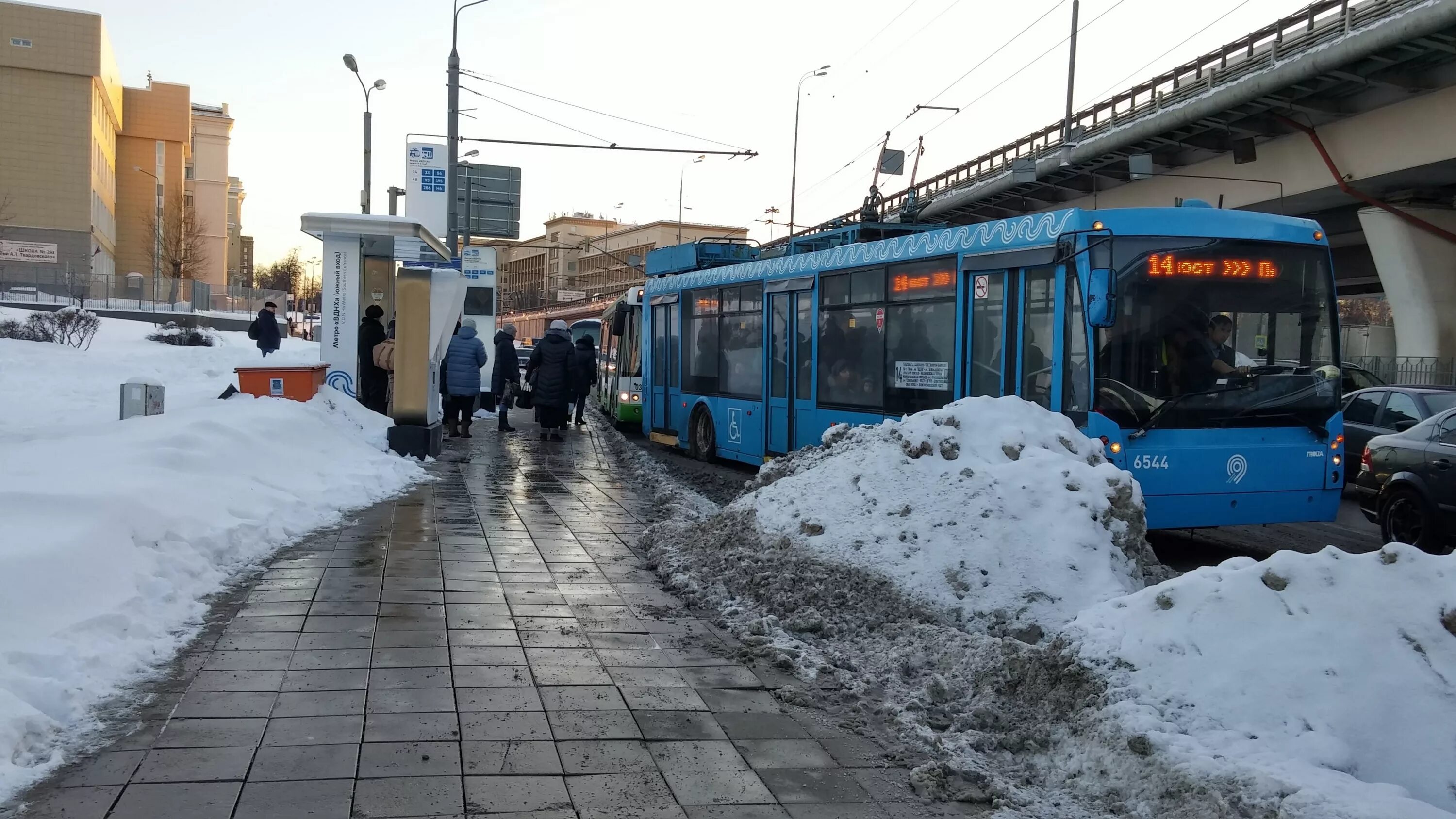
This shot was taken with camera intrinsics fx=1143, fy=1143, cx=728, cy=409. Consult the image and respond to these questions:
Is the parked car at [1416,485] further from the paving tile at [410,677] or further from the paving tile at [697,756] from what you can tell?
the paving tile at [410,677]

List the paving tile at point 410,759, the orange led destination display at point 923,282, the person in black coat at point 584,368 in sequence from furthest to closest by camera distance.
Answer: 1. the person in black coat at point 584,368
2. the orange led destination display at point 923,282
3. the paving tile at point 410,759

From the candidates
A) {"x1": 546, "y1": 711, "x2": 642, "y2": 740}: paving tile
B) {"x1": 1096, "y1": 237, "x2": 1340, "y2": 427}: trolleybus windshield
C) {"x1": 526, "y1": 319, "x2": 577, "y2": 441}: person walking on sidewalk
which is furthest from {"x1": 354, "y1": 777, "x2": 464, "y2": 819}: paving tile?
{"x1": 526, "y1": 319, "x2": 577, "y2": 441}: person walking on sidewalk

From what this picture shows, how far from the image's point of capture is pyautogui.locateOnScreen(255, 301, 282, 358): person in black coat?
23.3 m

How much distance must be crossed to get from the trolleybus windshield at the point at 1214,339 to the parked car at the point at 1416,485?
1.37 meters

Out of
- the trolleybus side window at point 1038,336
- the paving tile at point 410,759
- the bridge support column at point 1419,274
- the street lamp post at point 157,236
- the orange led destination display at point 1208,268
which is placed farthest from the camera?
the street lamp post at point 157,236

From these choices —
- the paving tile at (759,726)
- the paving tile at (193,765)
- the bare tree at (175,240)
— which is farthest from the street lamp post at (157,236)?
the paving tile at (759,726)

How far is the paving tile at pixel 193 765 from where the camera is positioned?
414 cm

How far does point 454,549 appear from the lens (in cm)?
879

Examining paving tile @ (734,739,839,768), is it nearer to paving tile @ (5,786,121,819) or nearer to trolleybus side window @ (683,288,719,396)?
paving tile @ (5,786,121,819)

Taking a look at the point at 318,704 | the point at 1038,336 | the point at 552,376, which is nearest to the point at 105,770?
the point at 318,704

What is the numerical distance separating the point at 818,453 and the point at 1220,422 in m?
3.24

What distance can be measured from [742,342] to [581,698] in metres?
10.9

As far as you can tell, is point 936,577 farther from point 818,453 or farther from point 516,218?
point 516,218

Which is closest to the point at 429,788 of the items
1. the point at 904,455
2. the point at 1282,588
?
the point at 1282,588
